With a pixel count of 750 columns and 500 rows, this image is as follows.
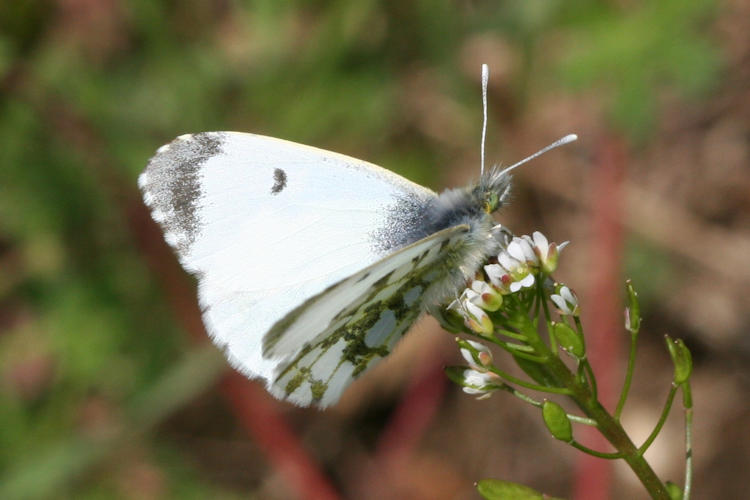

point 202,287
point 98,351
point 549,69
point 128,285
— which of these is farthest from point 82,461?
point 549,69

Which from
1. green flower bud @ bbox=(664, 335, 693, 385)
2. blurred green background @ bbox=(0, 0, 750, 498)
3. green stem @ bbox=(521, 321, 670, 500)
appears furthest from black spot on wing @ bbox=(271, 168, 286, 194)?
blurred green background @ bbox=(0, 0, 750, 498)

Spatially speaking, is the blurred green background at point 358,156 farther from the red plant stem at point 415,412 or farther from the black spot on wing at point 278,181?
the black spot on wing at point 278,181

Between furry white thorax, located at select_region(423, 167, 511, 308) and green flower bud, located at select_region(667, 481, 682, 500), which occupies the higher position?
furry white thorax, located at select_region(423, 167, 511, 308)

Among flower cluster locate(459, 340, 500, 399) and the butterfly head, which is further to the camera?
the butterfly head

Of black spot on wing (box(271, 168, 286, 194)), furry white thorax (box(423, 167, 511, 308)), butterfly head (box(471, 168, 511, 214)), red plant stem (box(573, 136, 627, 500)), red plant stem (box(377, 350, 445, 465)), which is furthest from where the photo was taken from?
red plant stem (box(377, 350, 445, 465))

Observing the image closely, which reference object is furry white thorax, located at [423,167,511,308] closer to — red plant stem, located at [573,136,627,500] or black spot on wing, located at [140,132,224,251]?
black spot on wing, located at [140,132,224,251]
